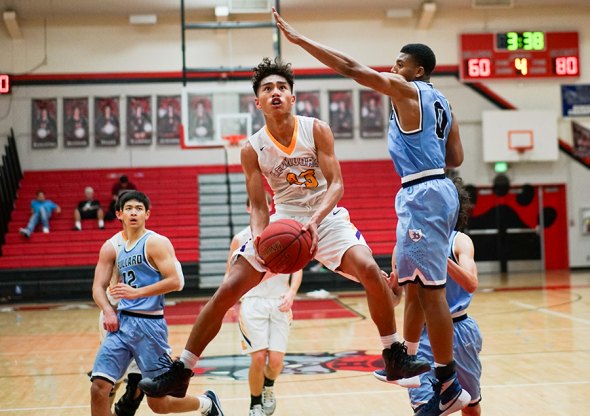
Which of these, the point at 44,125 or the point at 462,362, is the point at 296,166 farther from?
the point at 44,125

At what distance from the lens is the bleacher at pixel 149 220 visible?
17484 mm

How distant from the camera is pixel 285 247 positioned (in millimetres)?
4297

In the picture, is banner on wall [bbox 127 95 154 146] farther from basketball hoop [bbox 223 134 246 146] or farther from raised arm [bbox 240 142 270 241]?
raised arm [bbox 240 142 270 241]

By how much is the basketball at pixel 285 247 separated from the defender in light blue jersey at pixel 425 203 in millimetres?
604

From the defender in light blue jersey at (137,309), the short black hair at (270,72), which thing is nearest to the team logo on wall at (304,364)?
the defender in light blue jersey at (137,309)

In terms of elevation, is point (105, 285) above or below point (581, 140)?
below

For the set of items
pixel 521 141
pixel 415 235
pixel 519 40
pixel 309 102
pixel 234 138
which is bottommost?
pixel 415 235

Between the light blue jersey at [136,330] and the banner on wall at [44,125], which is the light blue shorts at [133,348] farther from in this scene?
the banner on wall at [44,125]

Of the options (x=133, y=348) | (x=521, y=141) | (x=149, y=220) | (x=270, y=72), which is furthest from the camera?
(x=521, y=141)

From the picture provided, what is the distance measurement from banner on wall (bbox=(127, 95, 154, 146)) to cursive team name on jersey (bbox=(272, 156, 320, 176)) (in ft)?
56.1

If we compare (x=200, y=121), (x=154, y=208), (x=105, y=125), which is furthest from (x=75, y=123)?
(x=200, y=121)

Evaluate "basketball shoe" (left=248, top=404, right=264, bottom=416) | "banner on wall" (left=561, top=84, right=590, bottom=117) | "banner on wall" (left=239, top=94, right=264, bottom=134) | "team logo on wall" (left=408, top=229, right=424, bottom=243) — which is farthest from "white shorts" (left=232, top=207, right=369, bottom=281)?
"banner on wall" (left=561, top=84, right=590, bottom=117)

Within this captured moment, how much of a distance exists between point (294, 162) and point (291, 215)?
0.33 m

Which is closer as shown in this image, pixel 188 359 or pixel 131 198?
pixel 188 359
